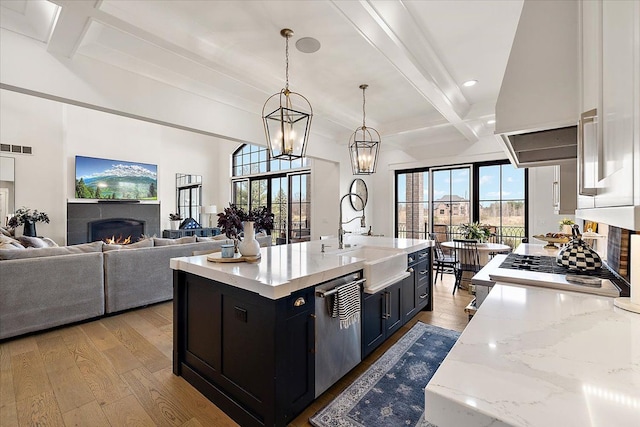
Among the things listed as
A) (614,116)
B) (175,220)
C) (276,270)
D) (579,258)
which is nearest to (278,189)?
(175,220)

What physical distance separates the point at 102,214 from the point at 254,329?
23.5 feet

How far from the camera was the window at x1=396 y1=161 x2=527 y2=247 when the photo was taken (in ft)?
17.3

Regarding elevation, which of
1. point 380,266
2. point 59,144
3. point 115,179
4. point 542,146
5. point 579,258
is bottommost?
point 380,266

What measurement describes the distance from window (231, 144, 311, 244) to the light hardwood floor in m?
4.23

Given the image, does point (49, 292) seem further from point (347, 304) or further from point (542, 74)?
point (542, 74)

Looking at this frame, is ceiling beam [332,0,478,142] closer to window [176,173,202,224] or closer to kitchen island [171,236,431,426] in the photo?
kitchen island [171,236,431,426]

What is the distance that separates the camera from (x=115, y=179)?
23.7 ft

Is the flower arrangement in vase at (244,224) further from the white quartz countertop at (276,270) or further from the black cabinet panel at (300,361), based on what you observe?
the black cabinet panel at (300,361)

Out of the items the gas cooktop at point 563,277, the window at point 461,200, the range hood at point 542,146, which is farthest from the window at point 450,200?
the range hood at point 542,146

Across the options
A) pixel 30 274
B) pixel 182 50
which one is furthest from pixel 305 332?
pixel 30 274

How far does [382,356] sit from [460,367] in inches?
80.9

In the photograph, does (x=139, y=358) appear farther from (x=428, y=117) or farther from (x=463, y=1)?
(x=428, y=117)

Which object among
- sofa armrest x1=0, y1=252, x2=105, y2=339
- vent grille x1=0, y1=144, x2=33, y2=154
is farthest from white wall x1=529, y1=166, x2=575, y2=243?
vent grille x1=0, y1=144, x2=33, y2=154

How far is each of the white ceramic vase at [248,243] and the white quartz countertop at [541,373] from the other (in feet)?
5.51
